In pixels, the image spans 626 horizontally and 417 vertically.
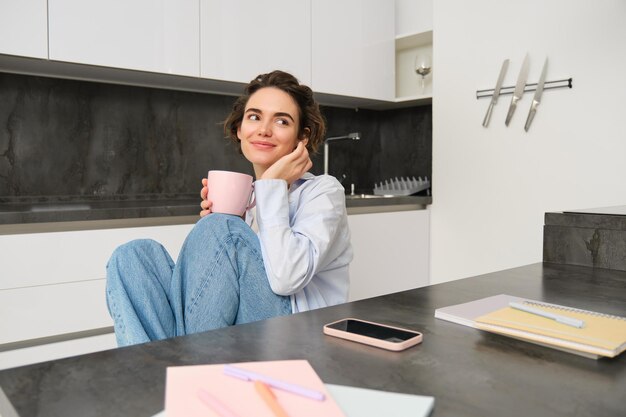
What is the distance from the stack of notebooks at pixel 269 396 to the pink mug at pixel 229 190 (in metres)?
0.77

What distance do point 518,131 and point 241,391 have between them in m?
2.23

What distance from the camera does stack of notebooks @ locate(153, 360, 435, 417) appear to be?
0.45 meters

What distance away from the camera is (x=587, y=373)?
1.82ft

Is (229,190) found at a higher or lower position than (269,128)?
lower

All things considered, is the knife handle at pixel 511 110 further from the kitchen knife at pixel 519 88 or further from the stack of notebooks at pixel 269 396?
the stack of notebooks at pixel 269 396

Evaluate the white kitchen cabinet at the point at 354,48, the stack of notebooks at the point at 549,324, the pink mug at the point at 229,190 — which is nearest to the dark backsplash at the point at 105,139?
the white kitchen cabinet at the point at 354,48

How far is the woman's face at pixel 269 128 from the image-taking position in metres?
1.44

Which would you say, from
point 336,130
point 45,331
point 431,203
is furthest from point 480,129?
point 45,331

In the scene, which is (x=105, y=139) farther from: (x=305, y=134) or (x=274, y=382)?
(x=274, y=382)

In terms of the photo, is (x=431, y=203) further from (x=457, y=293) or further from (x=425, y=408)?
(x=425, y=408)

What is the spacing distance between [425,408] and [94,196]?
6.92ft

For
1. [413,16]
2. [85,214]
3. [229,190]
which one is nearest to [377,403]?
[229,190]

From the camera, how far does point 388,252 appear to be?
265 cm

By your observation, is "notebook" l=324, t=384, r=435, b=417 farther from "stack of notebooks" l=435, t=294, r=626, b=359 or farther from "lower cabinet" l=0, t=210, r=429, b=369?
"lower cabinet" l=0, t=210, r=429, b=369
